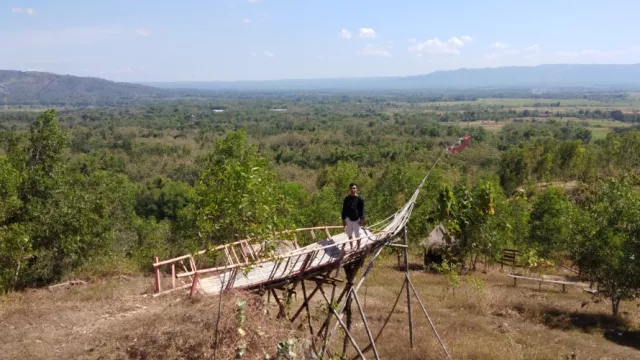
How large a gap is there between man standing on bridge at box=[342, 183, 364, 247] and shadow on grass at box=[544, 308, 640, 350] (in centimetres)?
1035

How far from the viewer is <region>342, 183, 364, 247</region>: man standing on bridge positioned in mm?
12414

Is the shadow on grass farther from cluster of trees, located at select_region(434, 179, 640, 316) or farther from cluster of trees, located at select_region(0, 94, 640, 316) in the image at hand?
cluster of trees, located at select_region(0, 94, 640, 316)

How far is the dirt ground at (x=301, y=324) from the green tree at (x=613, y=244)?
160 cm

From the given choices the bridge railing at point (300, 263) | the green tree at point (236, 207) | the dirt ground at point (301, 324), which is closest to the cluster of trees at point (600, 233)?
the dirt ground at point (301, 324)

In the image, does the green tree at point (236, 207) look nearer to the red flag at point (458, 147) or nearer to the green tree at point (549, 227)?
the red flag at point (458, 147)

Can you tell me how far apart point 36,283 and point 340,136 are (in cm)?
10664

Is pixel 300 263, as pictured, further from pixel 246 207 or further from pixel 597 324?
pixel 597 324

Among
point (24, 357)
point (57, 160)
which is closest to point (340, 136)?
point (57, 160)

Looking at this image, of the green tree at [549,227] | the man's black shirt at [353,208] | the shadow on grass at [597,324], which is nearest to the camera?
the man's black shirt at [353,208]

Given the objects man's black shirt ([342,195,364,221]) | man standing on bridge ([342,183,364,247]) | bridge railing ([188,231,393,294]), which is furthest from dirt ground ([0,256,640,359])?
man's black shirt ([342,195,364,221])

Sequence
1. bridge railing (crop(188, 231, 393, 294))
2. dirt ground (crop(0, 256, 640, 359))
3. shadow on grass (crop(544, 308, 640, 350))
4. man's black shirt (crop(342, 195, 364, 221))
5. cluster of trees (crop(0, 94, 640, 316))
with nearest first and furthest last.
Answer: dirt ground (crop(0, 256, 640, 359))
bridge railing (crop(188, 231, 393, 294))
cluster of trees (crop(0, 94, 640, 316))
man's black shirt (crop(342, 195, 364, 221))
shadow on grass (crop(544, 308, 640, 350))

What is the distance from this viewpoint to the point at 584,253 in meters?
19.7

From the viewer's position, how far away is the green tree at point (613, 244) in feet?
59.1

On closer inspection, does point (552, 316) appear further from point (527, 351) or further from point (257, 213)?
point (257, 213)
